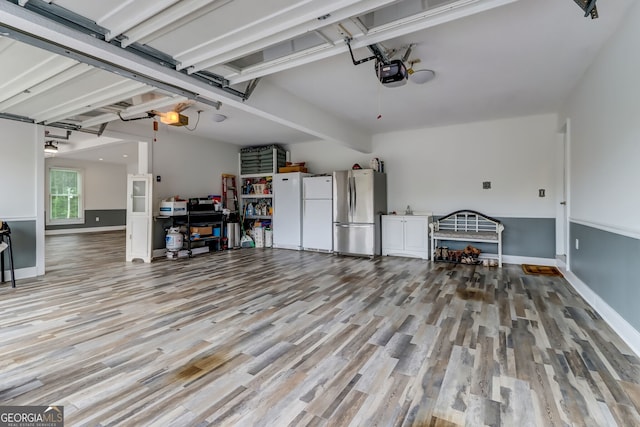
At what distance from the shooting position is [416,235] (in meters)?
6.07

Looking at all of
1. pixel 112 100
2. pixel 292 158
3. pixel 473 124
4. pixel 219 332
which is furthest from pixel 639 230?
pixel 292 158

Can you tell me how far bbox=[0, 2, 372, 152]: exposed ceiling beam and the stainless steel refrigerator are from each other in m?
1.00

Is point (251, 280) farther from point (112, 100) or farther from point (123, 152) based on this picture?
point (123, 152)

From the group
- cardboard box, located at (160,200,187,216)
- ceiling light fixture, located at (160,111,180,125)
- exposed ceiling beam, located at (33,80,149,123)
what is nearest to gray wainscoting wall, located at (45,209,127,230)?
cardboard box, located at (160,200,187,216)

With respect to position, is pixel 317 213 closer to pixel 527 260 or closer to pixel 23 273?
pixel 527 260

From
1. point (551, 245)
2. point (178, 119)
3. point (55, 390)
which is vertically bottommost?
point (55, 390)

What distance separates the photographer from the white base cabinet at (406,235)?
5.99m

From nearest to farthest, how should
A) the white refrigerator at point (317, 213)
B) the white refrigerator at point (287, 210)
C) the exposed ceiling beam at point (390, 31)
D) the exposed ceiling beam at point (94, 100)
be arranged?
the exposed ceiling beam at point (390, 31) < the exposed ceiling beam at point (94, 100) < the white refrigerator at point (317, 213) < the white refrigerator at point (287, 210)

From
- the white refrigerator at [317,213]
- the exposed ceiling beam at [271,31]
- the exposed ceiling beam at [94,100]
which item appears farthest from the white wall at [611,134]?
the exposed ceiling beam at [94,100]

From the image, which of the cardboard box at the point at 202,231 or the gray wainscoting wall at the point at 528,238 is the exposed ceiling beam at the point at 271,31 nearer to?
the cardboard box at the point at 202,231

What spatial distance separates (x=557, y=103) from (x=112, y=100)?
20.3 ft

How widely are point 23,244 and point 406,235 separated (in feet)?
21.0

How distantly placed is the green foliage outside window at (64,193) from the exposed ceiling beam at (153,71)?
10126 millimetres

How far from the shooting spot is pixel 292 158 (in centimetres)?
800
